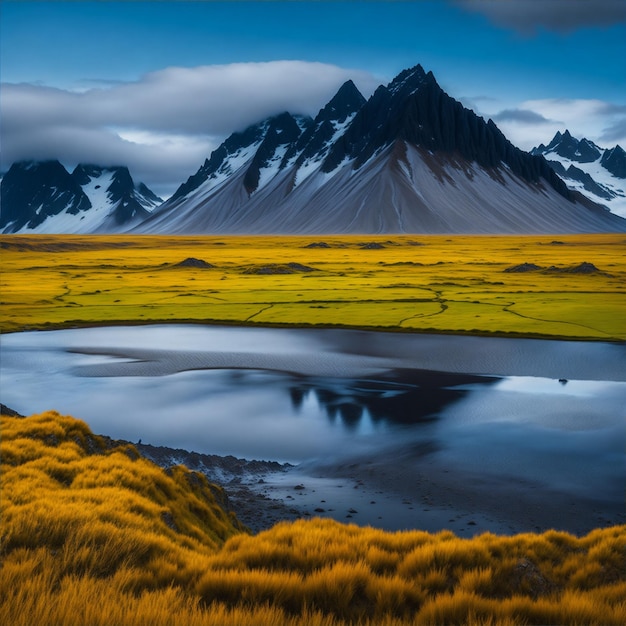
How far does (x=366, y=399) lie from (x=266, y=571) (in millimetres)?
18756

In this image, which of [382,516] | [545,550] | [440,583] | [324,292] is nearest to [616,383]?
[382,516]

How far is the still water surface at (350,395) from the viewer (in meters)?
19.3

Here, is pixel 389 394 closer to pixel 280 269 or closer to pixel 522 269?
pixel 522 269

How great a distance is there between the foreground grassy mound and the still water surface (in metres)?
8.94

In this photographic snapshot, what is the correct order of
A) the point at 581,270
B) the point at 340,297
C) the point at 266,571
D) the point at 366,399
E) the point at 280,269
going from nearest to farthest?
1. the point at 266,571
2. the point at 366,399
3. the point at 340,297
4. the point at 581,270
5. the point at 280,269

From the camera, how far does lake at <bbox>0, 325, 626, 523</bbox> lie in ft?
59.3

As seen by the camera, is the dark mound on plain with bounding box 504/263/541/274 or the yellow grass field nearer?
the yellow grass field

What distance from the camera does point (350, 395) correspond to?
86.1ft

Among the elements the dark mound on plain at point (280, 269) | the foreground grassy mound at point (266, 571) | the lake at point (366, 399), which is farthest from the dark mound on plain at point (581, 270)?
the foreground grassy mound at point (266, 571)

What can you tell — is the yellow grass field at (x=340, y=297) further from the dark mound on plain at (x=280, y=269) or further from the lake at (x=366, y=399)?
the lake at (x=366, y=399)

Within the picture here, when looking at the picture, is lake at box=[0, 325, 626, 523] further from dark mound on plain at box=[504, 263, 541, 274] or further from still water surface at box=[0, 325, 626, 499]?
dark mound on plain at box=[504, 263, 541, 274]

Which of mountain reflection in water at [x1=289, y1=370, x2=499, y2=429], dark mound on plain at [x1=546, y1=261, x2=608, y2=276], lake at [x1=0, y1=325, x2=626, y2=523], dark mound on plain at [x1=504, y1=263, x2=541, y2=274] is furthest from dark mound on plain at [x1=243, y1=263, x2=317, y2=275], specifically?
mountain reflection in water at [x1=289, y1=370, x2=499, y2=429]

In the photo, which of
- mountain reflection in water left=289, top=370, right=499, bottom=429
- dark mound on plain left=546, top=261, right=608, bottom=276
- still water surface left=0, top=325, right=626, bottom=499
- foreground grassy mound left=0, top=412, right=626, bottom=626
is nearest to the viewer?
foreground grassy mound left=0, top=412, right=626, bottom=626

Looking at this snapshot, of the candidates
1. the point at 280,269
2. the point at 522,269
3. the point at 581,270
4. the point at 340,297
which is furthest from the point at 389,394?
the point at 280,269
